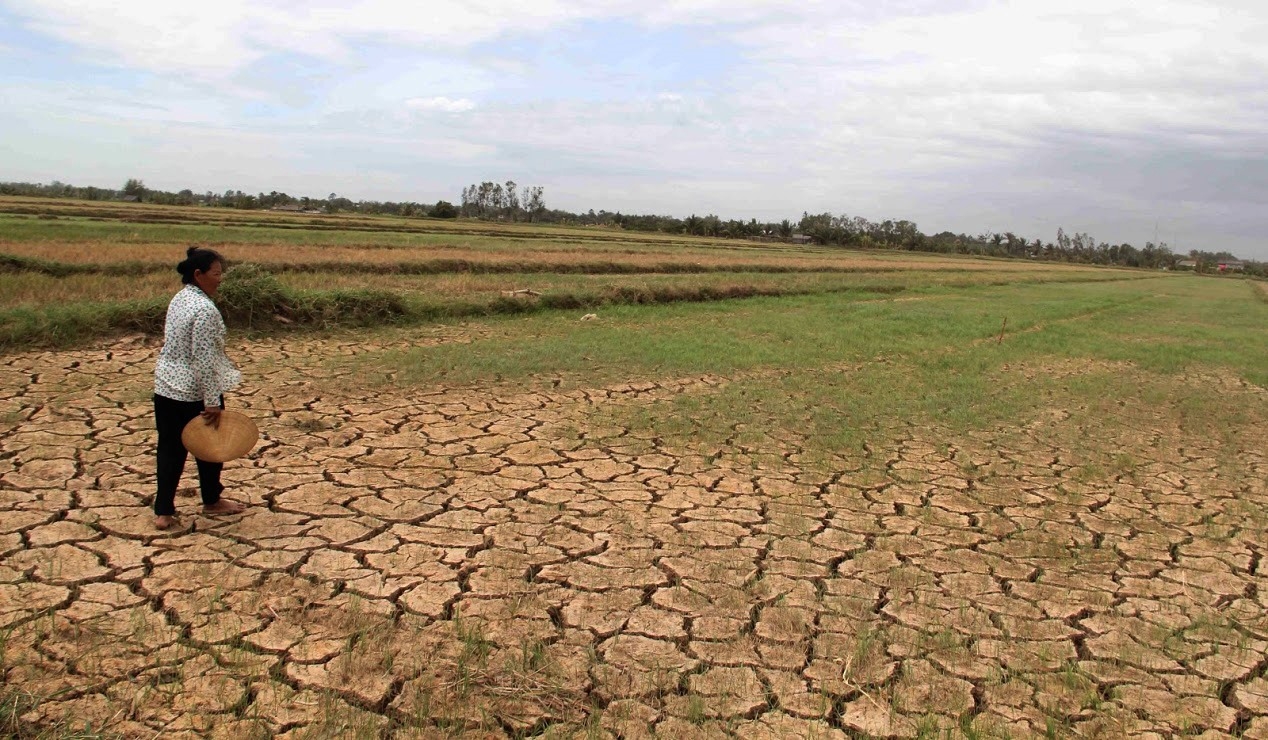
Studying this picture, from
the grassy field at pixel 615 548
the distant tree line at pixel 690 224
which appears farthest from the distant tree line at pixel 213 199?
the grassy field at pixel 615 548

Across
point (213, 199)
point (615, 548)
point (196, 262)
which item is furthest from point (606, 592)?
point (213, 199)

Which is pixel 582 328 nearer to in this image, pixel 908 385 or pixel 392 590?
pixel 908 385

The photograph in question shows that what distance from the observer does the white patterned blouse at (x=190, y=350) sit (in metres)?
3.91

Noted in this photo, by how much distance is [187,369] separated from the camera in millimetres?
3955

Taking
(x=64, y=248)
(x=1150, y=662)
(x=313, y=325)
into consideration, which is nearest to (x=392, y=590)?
(x=1150, y=662)

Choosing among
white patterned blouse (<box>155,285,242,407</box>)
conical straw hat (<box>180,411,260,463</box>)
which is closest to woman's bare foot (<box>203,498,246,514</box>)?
conical straw hat (<box>180,411,260,463</box>)

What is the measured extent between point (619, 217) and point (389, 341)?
71.3 metres

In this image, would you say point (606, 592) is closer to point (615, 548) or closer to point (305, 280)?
point (615, 548)

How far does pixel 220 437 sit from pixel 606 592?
2.04m

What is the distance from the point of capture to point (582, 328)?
11.7 m

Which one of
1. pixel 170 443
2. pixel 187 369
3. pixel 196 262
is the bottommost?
pixel 170 443

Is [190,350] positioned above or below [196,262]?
below

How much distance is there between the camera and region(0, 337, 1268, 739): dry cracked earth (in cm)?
284

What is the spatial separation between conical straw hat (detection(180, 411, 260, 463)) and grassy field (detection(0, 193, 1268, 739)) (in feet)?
1.38
